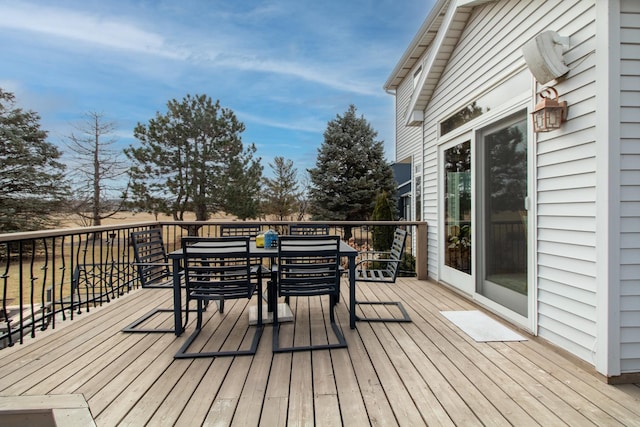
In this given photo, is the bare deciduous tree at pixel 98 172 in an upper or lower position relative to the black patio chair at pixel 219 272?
upper

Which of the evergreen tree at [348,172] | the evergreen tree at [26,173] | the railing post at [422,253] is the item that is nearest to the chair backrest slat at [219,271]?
the railing post at [422,253]

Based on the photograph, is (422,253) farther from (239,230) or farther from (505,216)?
(239,230)

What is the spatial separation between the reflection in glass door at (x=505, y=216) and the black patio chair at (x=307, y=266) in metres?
1.67

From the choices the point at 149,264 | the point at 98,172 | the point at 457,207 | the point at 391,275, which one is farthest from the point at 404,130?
the point at 98,172

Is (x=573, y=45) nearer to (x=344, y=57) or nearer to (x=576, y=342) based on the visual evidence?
(x=576, y=342)

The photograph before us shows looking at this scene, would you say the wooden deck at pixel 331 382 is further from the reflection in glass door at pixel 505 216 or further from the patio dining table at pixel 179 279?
the reflection in glass door at pixel 505 216

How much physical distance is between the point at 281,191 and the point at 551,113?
46.3 feet

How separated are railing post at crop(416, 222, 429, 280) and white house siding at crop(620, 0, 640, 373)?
3082 mm

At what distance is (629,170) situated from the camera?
2.05 metres

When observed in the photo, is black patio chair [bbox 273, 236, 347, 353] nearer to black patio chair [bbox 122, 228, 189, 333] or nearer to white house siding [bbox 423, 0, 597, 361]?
black patio chair [bbox 122, 228, 189, 333]

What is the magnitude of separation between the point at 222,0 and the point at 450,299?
7165 mm

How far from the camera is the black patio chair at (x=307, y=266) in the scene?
2.73 metres

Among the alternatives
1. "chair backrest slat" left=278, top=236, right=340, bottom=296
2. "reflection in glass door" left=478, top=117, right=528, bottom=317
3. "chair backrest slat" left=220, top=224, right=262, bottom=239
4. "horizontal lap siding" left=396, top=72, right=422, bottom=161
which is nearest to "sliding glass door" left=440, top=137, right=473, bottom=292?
"reflection in glass door" left=478, top=117, right=528, bottom=317

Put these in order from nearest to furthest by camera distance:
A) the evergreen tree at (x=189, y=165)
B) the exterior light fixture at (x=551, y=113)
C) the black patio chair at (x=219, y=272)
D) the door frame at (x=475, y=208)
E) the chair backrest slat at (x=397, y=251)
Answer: the exterior light fixture at (x=551, y=113) < the black patio chair at (x=219, y=272) < the door frame at (x=475, y=208) < the chair backrest slat at (x=397, y=251) < the evergreen tree at (x=189, y=165)
